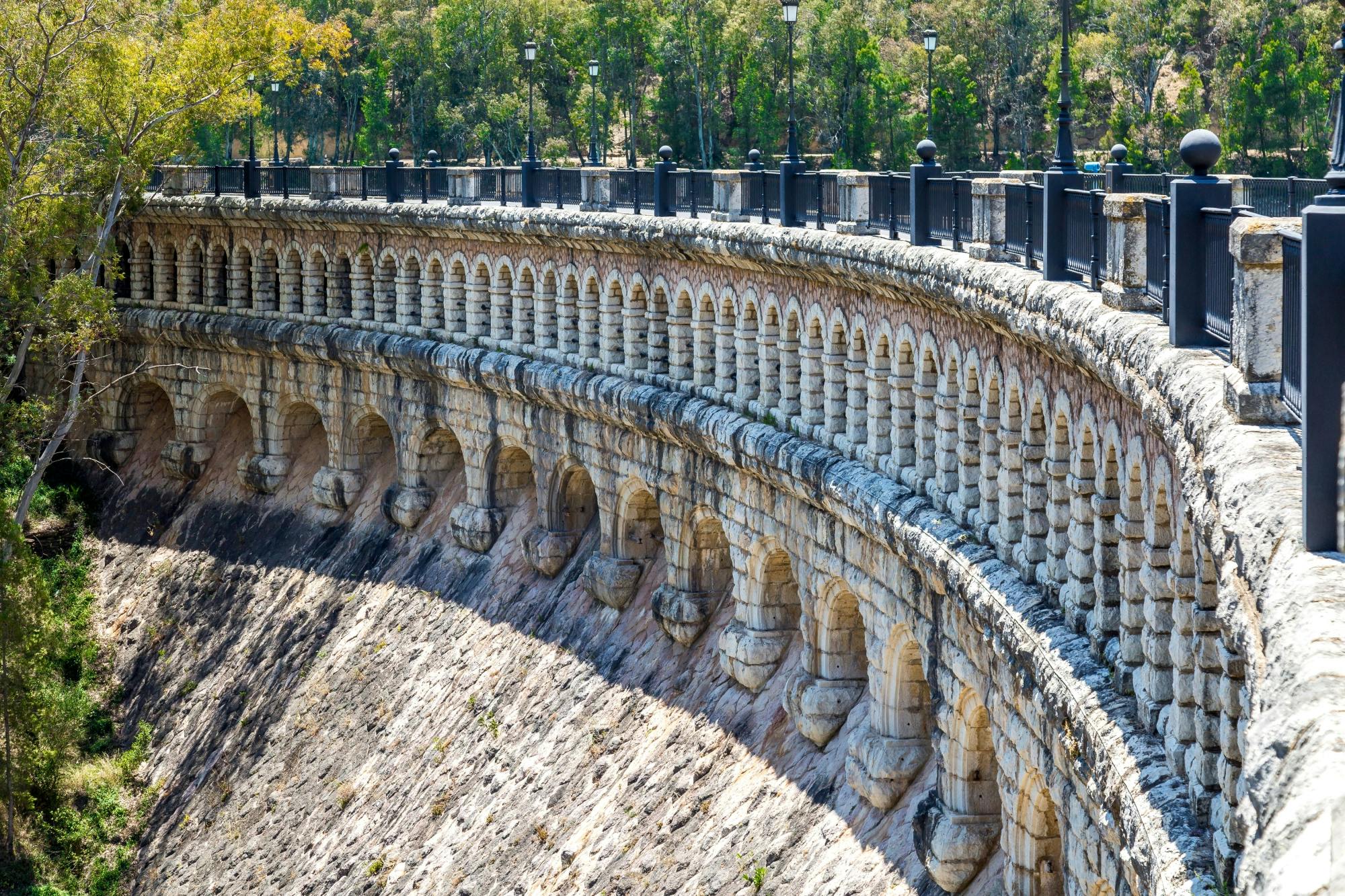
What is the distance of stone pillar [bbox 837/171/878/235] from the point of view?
25.0 m

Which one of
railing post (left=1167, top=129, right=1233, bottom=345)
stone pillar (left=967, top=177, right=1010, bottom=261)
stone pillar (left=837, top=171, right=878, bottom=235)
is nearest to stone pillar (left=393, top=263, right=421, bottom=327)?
stone pillar (left=837, top=171, right=878, bottom=235)

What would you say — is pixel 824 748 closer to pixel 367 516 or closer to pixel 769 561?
pixel 769 561

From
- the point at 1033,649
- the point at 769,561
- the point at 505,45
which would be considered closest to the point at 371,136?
the point at 505,45

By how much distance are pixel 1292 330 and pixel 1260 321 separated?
1.05 feet

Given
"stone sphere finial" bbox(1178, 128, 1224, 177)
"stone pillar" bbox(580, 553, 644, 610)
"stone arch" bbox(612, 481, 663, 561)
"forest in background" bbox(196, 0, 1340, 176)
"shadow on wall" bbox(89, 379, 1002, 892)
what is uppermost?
"forest in background" bbox(196, 0, 1340, 176)

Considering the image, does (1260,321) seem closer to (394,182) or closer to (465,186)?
(465,186)

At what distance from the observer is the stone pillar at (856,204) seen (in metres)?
25.0

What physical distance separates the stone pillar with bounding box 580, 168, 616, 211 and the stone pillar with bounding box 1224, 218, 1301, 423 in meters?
24.1

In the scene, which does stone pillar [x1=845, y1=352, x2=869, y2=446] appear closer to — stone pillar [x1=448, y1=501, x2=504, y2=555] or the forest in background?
stone pillar [x1=448, y1=501, x2=504, y2=555]

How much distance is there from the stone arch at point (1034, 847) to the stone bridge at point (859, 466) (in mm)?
33

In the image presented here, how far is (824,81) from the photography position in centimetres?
6222

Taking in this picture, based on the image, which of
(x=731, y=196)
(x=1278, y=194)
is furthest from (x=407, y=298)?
(x=1278, y=194)

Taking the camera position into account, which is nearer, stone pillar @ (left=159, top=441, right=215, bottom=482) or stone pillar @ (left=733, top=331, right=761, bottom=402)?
stone pillar @ (left=733, top=331, right=761, bottom=402)

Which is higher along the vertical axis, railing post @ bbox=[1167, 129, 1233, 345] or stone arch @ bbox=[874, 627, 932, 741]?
railing post @ bbox=[1167, 129, 1233, 345]
